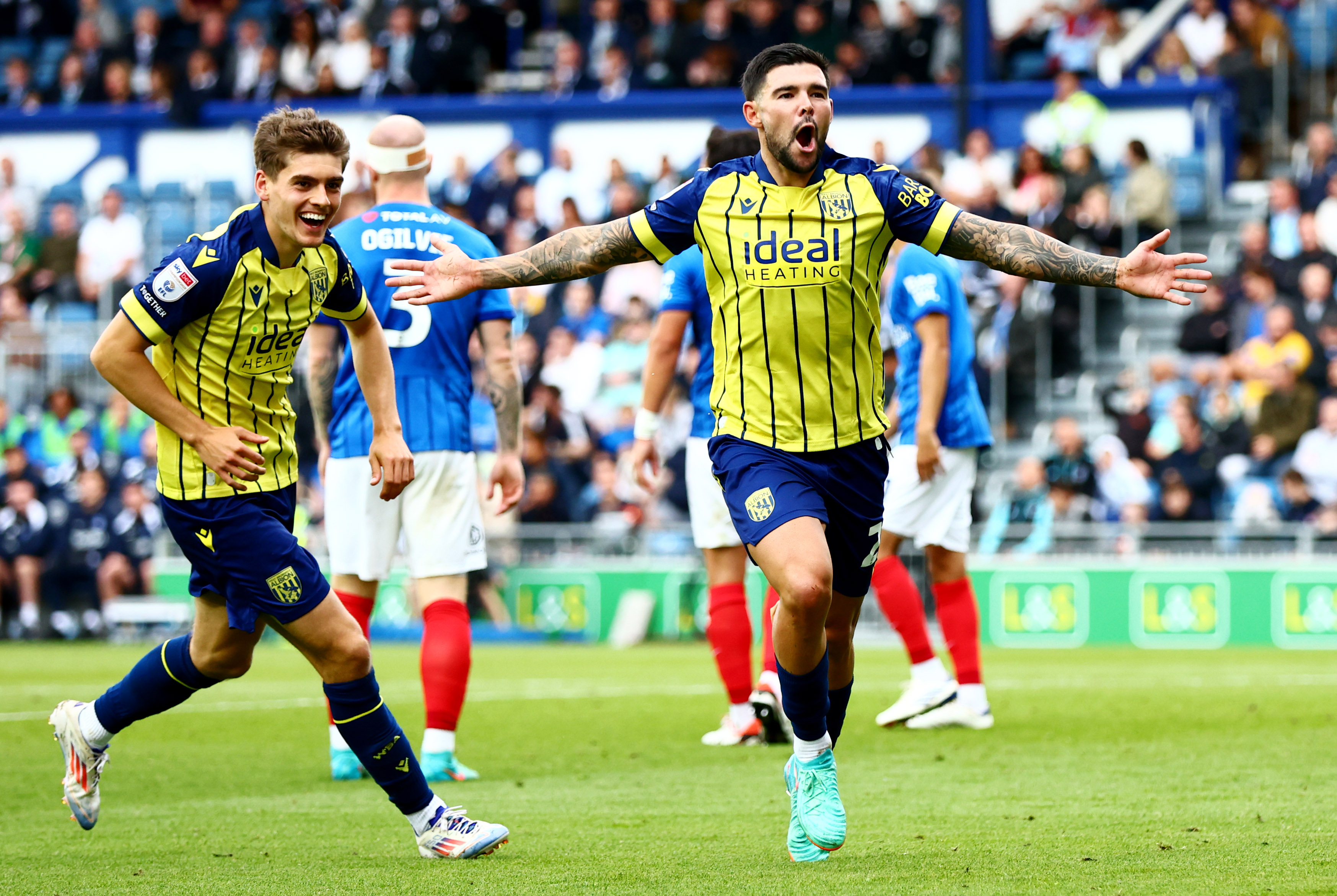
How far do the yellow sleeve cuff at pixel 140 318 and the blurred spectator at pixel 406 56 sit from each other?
67.2 feet

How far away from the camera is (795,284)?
18.4 ft

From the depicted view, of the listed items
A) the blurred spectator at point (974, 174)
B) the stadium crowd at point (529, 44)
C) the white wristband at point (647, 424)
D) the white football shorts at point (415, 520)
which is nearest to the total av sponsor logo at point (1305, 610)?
the blurred spectator at point (974, 174)

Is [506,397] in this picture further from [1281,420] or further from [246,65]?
[246,65]

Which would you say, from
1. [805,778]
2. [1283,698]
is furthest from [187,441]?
[1283,698]

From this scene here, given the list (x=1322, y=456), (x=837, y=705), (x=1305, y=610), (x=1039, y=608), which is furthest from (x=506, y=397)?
(x=1322, y=456)

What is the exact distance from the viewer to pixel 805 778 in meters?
5.48

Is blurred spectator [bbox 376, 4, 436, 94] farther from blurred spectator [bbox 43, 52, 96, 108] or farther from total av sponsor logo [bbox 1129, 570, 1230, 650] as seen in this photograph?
total av sponsor logo [bbox 1129, 570, 1230, 650]

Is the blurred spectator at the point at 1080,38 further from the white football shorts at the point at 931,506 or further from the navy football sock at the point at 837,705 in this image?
the navy football sock at the point at 837,705

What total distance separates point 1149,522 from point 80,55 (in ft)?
61.2

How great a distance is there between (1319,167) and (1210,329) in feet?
7.91

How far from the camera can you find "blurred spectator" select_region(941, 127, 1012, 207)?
63.1 feet

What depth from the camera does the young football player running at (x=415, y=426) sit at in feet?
24.9

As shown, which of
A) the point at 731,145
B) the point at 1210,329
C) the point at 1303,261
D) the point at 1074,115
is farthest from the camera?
the point at 1074,115

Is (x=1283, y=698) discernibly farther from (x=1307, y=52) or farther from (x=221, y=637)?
(x=1307, y=52)
